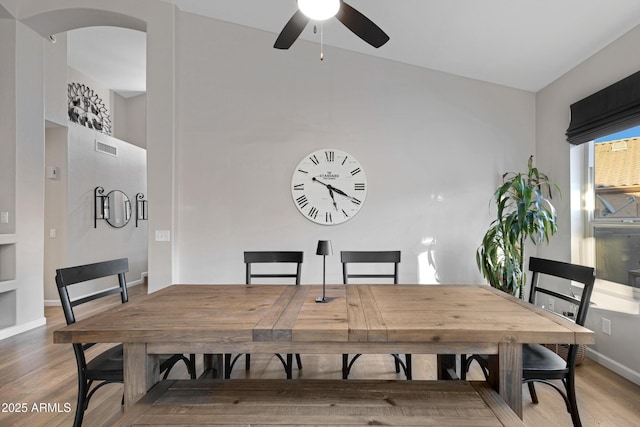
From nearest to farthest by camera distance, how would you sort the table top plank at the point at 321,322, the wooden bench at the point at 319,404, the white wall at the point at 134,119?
the wooden bench at the point at 319,404 → the table top plank at the point at 321,322 → the white wall at the point at 134,119

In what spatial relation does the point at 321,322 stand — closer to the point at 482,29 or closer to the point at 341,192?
the point at 341,192

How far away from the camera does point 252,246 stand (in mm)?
3422

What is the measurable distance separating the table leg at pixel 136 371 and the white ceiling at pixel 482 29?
280cm

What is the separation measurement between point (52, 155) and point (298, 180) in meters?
3.60

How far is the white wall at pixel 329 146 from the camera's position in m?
3.41

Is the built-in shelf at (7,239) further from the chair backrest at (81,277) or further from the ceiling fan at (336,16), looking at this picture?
the ceiling fan at (336,16)

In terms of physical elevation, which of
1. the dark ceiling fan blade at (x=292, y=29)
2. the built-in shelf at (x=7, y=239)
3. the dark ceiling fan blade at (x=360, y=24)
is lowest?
the built-in shelf at (x=7, y=239)

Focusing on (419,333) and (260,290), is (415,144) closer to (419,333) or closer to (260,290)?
(260,290)

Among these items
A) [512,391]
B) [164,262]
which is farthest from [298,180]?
[512,391]

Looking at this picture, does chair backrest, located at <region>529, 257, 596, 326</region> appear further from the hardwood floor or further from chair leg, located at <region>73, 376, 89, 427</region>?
chair leg, located at <region>73, 376, 89, 427</region>

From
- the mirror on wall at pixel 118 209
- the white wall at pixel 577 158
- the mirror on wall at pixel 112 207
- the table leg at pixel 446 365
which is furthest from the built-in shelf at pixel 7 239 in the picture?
the white wall at pixel 577 158

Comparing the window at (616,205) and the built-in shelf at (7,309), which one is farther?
the built-in shelf at (7,309)

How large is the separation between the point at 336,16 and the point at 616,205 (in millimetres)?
2657

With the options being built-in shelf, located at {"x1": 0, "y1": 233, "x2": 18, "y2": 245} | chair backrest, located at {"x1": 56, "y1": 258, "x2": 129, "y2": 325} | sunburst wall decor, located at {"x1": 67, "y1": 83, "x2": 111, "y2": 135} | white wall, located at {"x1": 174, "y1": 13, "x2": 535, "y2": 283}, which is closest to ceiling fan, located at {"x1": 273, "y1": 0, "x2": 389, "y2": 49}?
white wall, located at {"x1": 174, "y1": 13, "x2": 535, "y2": 283}
